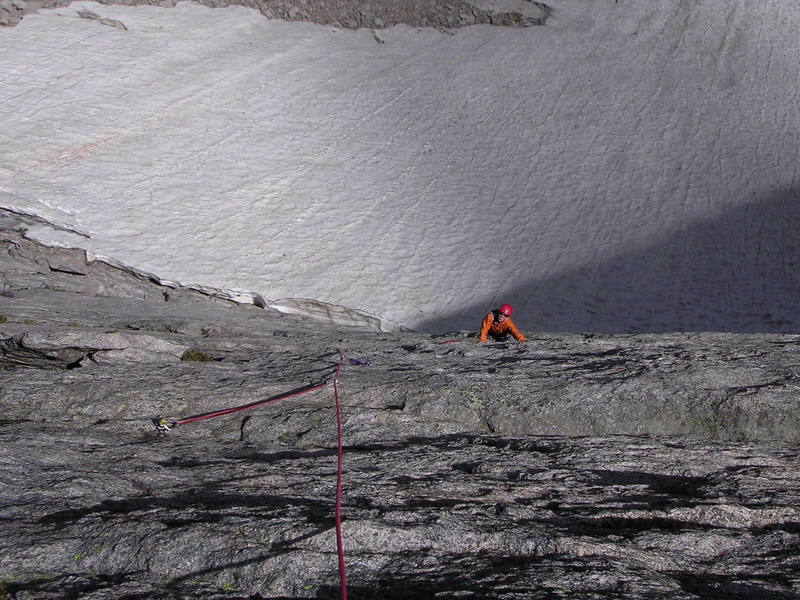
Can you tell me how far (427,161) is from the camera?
20734 mm

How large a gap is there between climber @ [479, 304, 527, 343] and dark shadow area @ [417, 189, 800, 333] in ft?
13.8

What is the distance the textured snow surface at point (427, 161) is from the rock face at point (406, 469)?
7612 millimetres

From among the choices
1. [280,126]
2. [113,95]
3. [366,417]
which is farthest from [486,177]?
[366,417]

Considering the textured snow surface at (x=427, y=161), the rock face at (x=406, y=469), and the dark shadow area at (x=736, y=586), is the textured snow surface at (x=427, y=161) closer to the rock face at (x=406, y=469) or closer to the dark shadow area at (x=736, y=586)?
the rock face at (x=406, y=469)

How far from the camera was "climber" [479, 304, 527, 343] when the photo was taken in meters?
11.8

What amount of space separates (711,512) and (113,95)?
19.2 metres

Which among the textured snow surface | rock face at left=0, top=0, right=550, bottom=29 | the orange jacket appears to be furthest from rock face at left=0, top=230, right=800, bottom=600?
rock face at left=0, top=0, right=550, bottom=29

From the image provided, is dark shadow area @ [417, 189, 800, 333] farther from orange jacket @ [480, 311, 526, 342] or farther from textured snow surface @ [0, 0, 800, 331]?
orange jacket @ [480, 311, 526, 342]

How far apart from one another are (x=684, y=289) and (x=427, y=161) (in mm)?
7384

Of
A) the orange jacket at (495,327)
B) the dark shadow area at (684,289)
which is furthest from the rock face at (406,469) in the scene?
the dark shadow area at (684,289)

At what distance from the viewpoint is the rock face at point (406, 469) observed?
353 centimetres

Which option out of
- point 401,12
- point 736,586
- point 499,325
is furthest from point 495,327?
point 401,12

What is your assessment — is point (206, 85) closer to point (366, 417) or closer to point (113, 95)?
point (113, 95)

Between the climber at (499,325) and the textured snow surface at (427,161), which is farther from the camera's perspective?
the textured snow surface at (427,161)
